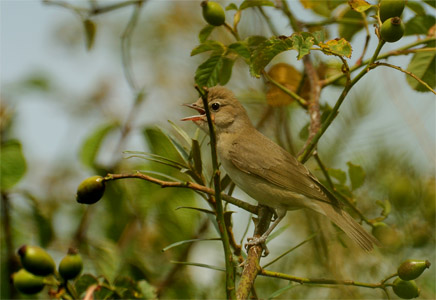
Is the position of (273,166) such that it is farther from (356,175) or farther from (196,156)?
(196,156)

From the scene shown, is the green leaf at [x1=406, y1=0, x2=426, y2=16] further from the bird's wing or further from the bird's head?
the bird's head

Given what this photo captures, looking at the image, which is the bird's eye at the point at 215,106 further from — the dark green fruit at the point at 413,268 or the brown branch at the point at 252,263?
the dark green fruit at the point at 413,268

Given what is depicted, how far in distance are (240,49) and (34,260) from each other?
1.12 m

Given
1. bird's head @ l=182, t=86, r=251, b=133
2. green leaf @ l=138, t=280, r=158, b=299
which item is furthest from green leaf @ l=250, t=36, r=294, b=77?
bird's head @ l=182, t=86, r=251, b=133

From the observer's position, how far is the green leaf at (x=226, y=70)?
237 cm

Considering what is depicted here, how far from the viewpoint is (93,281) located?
180cm

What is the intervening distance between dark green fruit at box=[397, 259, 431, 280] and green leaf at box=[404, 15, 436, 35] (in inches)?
47.6

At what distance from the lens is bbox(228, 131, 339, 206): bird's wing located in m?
2.98

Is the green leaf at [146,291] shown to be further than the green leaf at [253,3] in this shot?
No

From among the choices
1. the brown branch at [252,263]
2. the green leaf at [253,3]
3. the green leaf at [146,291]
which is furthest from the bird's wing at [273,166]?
the green leaf at [146,291]

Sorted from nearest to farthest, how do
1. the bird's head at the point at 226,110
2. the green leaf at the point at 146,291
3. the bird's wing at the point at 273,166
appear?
the green leaf at the point at 146,291 < the bird's wing at the point at 273,166 < the bird's head at the point at 226,110

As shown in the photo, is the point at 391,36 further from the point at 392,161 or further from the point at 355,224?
the point at 392,161

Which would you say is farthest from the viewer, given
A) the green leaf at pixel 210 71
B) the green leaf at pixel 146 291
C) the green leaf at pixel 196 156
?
the green leaf at pixel 210 71

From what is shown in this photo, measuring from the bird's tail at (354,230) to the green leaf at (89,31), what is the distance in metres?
1.37
